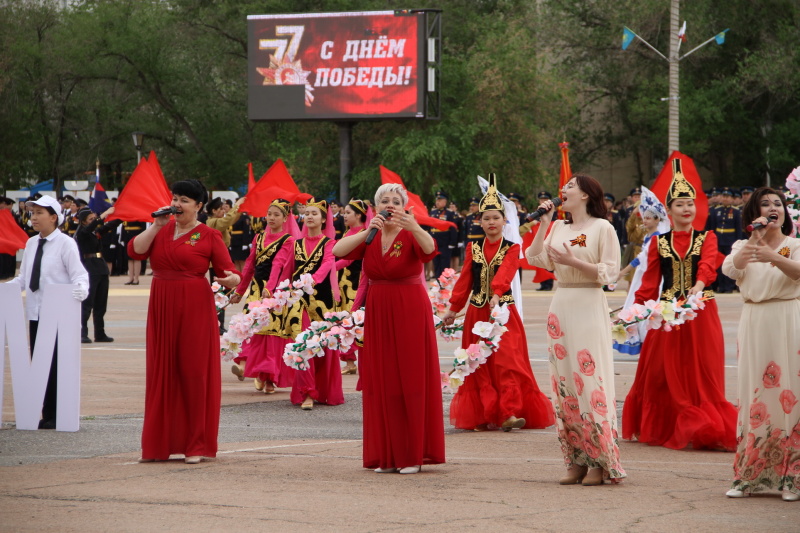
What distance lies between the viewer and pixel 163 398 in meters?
8.47

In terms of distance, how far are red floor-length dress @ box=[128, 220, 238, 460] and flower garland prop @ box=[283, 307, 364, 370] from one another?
1278 mm

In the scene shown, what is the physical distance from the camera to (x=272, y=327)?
495 inches

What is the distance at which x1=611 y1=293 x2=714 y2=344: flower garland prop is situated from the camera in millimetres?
9227

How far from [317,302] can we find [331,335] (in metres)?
2.61

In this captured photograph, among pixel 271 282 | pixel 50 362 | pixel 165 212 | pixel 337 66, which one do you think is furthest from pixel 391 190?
pixel 337 66

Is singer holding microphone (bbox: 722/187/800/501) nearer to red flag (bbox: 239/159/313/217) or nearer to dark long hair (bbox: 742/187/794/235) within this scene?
dark long hair (bbox: 742/187/794/235)

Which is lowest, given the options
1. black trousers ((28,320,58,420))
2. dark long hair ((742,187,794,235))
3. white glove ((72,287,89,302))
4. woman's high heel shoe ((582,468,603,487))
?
woman's high heel shoe ((582,468,603,487))

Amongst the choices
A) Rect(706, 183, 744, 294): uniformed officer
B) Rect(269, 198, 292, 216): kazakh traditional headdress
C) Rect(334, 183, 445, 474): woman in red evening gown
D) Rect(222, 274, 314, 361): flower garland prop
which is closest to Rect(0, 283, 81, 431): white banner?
Rect(222, 274, 314, 361): flower garland prop

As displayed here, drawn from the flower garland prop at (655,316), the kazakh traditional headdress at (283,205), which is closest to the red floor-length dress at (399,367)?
the flower garland prop at (655,316)

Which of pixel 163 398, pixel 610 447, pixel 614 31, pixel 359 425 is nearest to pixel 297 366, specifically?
pixel 359 425

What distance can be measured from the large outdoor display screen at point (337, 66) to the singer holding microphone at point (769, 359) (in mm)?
24547

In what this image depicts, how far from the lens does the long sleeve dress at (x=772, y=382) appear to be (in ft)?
23.5

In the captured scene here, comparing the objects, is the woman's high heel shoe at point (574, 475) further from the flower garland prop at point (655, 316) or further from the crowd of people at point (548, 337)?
the flower garland prop at point (655, 316)

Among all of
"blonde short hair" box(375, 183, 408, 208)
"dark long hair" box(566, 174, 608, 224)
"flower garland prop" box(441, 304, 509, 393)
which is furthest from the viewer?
"flower garland prop" box(441, 304, 509, 393)
